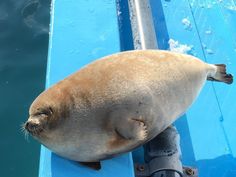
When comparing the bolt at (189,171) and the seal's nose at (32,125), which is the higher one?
the seal's nose at (32,125)

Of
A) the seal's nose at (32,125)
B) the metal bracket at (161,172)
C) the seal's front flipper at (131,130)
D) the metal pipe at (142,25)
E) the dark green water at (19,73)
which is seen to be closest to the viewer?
the seal's nose at (32,125)

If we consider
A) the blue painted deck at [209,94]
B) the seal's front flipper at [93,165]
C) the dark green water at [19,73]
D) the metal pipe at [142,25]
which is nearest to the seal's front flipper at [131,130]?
the seal's front flipper at [93,165]

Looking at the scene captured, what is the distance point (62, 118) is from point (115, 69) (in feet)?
1.34

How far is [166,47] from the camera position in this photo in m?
3.50

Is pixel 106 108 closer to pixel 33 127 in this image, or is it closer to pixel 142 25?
pixel 33 127

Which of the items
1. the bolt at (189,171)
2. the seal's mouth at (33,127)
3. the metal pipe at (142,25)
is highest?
the metal pipe at (142,25)

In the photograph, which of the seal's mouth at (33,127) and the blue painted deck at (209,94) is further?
the blue painted deck at (209,94)

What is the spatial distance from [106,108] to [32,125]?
0.38 metres

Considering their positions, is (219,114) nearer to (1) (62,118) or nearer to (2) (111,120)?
(2) (111,120)

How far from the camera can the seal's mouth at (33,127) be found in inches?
70.5

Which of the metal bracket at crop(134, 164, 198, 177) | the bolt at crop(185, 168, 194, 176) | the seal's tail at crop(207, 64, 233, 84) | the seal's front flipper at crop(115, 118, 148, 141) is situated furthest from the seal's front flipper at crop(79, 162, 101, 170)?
the seal's tail at crop(207, 64, 233, 84)

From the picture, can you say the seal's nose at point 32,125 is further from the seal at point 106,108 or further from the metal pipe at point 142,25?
the metal pipe at point 142,25

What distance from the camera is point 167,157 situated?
2.38m

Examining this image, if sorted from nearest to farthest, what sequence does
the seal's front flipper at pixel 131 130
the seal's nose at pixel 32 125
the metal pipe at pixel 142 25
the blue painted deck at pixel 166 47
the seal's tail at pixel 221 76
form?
the seal's nose at pixel 32 125, the seal's front flipper at pixel 131 130, the blue painted deck at pixel 166 47, the seal's tail at pixel 221 76, the metal pipe at pixel 142 25
